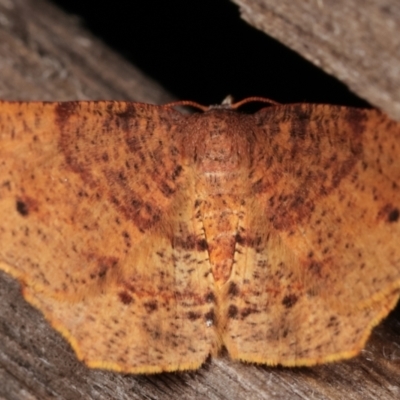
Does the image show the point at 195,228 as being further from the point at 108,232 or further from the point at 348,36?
the point at 348,36

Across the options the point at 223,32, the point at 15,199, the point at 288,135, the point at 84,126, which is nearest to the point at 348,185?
the point at 288,135

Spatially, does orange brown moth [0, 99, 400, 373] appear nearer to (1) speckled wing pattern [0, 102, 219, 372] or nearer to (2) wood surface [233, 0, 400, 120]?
(1) speckled wing pattern [0, 102, 219, 372]

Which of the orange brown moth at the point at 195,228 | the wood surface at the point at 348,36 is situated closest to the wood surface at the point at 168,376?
the orange brown moth at the point at 195,228

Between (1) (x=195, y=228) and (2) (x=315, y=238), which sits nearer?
(2) (x=315, y=238)

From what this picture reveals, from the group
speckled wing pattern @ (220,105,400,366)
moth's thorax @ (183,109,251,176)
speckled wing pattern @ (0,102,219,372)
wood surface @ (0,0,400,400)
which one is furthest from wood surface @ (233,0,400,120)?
wood surface @ (0,0,400,400)

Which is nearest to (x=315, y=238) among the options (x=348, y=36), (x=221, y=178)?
(x=221, y=178)

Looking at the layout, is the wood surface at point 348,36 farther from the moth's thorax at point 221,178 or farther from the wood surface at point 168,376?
the wood surface at point 168,376
